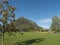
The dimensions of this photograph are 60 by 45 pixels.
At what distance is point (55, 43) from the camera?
2236 centimetres

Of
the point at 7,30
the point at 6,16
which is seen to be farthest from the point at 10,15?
the point at 7,30

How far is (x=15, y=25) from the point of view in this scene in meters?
19.3

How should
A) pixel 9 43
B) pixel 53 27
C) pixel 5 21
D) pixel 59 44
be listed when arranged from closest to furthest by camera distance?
pixel 5 21
pixel 59 44
pixel 9 43
pixel 53 27

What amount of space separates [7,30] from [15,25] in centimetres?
110

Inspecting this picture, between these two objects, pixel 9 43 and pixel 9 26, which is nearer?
pixel 9 26

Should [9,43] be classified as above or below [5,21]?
below

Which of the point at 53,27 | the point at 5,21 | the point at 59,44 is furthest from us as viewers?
the point at 53,27

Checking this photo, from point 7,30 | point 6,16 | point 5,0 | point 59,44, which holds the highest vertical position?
point 5,0

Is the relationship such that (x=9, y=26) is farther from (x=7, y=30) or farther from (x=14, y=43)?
(x=14, y=43)

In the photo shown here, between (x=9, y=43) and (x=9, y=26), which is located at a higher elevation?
(x=9, y=26)

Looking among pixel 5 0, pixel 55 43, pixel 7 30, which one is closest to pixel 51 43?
pixel 55 43

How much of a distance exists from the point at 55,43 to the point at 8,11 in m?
8.02

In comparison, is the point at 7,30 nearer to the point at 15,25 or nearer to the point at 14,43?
the point at 15,25

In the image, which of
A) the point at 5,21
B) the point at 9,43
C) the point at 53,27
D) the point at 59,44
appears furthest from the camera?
the point at 53,27
